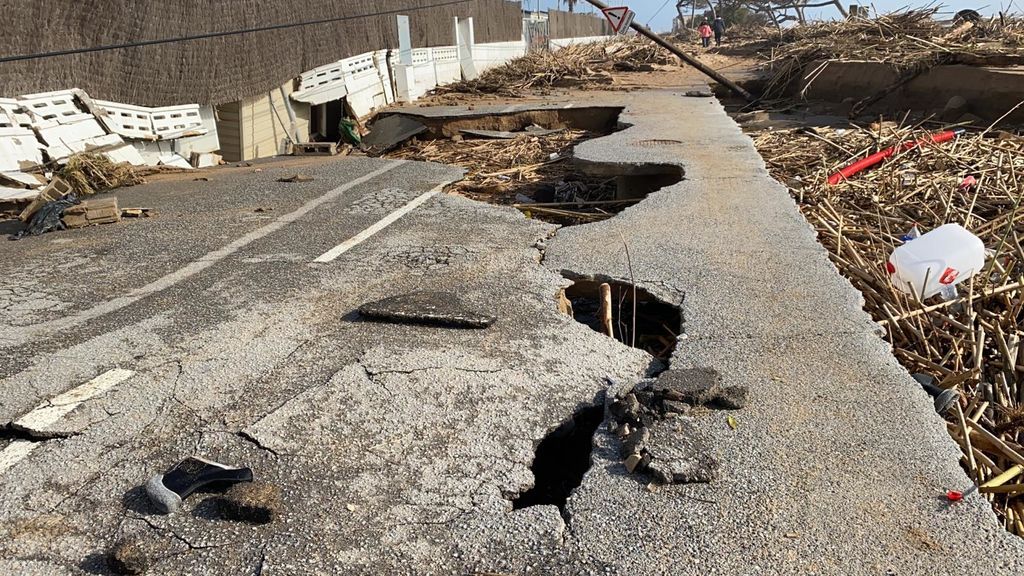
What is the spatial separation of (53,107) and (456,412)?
7.44 meters

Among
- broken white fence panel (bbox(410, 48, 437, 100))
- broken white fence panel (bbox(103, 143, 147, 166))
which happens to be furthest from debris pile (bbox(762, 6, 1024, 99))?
broken white fence panel (bbox(103, 143, 147, 166))

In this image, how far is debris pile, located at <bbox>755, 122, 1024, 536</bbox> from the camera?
314 centimetres

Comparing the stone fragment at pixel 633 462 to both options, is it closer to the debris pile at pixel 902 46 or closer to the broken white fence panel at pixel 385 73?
the debris pile at pixel 902 46

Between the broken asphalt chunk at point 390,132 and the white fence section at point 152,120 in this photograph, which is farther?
the broken asphalt chunk at point 390,132

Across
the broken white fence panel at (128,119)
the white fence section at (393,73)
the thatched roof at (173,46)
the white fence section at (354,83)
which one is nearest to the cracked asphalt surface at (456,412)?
the thatched roof at (173,46)

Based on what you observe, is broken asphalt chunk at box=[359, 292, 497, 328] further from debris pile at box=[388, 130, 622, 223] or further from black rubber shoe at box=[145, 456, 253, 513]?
debris pile at box=[388, 130, 622, 223]

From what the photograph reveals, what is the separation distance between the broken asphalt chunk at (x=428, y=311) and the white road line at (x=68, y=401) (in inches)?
46.5

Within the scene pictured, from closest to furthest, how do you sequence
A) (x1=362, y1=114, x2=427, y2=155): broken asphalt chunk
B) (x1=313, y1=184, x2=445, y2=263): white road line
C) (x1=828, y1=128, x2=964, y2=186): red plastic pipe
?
(x1=313, y1=184, x2=445, y2=263): white road line < (x1=828, y1=128, x2=964, y2=186): red plastic pipe < (x1=362, y1=114, x2=427, y2=155): broken asphalt chunk

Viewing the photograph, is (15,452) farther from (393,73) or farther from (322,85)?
(393,73)

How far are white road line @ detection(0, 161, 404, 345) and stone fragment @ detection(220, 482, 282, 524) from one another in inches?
82.6

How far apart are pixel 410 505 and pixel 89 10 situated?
8438 millimetres

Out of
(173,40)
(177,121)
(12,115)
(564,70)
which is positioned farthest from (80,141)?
(564,70)

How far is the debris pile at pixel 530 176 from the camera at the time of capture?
22.0 ft

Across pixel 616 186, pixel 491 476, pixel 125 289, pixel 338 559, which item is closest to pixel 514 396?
pixel 491 476
